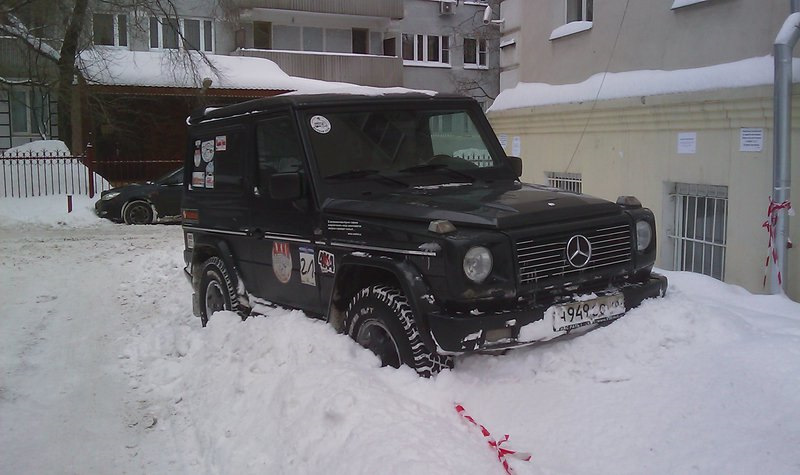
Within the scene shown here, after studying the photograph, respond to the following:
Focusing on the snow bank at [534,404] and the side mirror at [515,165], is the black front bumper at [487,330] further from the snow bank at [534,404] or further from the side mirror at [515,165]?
the side mirror at [515,165]

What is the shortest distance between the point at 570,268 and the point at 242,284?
300cm

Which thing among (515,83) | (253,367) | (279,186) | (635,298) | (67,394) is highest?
(515,83)

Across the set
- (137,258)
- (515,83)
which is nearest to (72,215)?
(137,258)

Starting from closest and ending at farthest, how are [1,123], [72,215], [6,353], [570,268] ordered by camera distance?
[570,268] < [6,353] < [72,215] < [1,123]

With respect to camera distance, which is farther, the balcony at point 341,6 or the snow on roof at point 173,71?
the balcony at point 341,6

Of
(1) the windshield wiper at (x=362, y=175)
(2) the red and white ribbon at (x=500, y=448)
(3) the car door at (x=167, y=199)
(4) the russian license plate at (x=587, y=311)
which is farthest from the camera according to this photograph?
(3) the car door at (x=167, y=199)

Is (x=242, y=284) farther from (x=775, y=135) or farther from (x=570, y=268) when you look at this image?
(x=775, y=135)

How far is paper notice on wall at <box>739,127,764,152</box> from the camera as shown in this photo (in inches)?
283

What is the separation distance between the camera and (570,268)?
14.8 ft

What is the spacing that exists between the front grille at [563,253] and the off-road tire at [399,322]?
0.66 meters

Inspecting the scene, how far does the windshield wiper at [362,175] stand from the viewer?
528 centimetres

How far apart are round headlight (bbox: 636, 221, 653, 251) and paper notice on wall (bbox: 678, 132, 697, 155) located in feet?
11.2

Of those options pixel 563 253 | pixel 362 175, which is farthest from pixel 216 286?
pixel 563 253

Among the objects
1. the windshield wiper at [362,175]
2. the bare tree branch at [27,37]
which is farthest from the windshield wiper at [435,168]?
the bare tree branch at [27,37]
